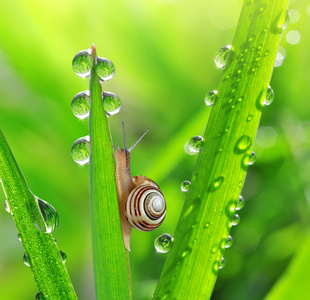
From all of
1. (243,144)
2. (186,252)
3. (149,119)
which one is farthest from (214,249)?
(149,119)

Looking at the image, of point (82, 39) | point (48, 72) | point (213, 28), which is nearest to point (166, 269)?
point (48, 72)

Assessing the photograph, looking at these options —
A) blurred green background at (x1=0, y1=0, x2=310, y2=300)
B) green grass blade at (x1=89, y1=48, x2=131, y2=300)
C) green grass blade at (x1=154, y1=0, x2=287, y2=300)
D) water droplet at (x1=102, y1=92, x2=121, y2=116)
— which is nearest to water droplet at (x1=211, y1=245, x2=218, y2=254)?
green grass blade at (x1=154, y1=0, x2=287, y2=300)

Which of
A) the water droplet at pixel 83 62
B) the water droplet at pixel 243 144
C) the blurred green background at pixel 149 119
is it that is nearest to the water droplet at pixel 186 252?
the water droplet at pixel 243 144

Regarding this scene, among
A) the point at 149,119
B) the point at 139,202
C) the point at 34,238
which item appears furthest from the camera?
the point at 149,119

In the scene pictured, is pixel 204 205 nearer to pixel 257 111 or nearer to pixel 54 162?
pixel 257 111

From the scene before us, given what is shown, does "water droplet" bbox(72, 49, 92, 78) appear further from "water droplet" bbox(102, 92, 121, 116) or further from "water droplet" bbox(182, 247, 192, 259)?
"water droplet" bbox(182, 247, 192, 259)

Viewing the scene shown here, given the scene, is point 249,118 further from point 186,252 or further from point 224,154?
point 186,252
